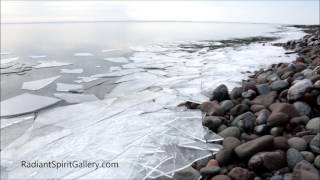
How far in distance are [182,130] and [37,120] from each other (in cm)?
163

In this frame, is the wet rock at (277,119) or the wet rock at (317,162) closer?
the wet rock at (317,162)

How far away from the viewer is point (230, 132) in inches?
109

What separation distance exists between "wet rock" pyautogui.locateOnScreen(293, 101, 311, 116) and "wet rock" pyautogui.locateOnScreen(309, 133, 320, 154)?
52cm

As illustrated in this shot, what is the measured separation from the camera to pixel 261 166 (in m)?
2.25

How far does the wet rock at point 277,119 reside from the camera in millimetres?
2686

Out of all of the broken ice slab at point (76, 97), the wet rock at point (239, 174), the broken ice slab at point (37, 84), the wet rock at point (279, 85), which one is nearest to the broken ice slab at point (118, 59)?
the broken ice slab at point (37, 84)

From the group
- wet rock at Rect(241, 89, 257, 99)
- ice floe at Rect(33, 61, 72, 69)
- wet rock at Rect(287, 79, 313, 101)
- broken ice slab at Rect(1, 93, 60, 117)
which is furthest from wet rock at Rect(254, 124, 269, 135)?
ice floe at Rect(33, 61, 72, 69)

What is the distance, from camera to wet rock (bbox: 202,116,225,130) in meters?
2.99

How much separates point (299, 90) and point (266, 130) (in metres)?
0.61

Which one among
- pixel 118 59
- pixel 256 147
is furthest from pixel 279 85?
pixel 118 59

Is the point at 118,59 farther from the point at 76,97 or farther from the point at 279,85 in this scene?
the point at 279,85

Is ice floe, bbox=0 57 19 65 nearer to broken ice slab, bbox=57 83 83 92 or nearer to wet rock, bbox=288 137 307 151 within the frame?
broken ice slab, bbox=57 83 83 92

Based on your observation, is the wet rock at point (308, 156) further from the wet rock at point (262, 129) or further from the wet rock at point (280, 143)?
the wet rock at point (262, 129)

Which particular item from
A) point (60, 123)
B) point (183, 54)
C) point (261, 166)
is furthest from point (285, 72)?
point (183, 54)
